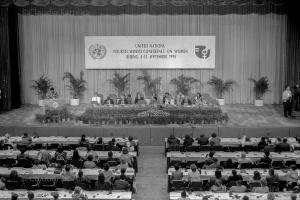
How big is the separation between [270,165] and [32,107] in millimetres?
13135

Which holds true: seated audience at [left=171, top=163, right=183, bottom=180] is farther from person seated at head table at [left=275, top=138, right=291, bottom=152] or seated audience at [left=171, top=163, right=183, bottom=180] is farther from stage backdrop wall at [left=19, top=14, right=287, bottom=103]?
stage backdrop wall at [left=19, top=14, right=287, bottom=103]

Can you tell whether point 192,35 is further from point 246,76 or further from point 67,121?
point 67,121

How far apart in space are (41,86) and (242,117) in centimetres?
919

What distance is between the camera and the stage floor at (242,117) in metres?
17.3

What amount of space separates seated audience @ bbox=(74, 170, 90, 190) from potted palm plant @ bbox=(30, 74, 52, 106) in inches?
491

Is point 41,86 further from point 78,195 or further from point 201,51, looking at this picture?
point 78,195

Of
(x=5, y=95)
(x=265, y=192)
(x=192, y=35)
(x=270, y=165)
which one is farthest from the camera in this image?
(x=192, y=35)

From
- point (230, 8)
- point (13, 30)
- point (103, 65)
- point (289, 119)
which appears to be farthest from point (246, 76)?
point (13, 30)

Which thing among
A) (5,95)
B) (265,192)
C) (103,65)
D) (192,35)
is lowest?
(265,192)

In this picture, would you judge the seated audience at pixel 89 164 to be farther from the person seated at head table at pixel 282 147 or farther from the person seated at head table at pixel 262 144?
the person seated at head table at pixel 282 147

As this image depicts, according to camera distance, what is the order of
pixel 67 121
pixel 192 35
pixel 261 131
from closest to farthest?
pixel 261 131 → pixel 67 121 → pixel 192 35

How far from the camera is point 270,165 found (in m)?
11.6

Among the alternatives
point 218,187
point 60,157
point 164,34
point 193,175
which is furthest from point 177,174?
point 164,34

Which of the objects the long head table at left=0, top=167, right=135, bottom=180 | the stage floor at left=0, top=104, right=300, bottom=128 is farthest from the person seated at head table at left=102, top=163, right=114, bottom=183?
the stage floor at left=0, top=104, right=300, bottom=128
